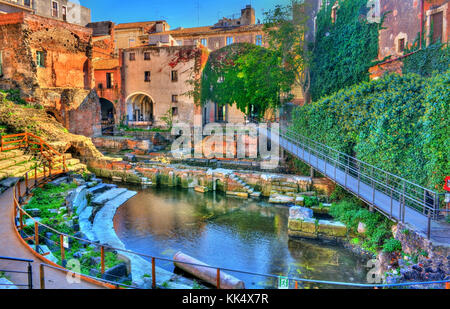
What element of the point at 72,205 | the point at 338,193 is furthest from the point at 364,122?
the point at 72,205

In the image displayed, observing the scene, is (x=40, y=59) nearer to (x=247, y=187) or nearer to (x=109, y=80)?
(x=109, y=80)

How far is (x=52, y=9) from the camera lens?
3978 centimetres

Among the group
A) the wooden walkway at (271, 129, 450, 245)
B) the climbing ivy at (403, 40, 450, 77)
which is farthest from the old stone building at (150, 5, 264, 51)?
the wooden walkway at (271, 129, 450, 245)

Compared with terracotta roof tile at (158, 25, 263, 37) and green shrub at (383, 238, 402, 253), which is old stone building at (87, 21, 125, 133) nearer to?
terracotta roof tile at (158, 25, 263, 37)

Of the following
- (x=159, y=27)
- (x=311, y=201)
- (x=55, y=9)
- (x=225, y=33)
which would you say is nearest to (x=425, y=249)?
(x=311, y=201)

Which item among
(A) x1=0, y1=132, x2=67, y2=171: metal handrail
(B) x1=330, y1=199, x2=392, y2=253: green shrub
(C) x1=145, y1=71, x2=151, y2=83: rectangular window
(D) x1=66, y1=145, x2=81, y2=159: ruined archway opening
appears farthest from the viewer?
(C) x1=145, y1=71, x2=151, y2=83: rectangular window

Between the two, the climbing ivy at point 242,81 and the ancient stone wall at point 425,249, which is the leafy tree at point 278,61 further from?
the ancient stone wall at point 425,249

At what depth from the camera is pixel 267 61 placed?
2386 centimetres

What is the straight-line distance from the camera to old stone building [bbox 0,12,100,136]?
84.6 ft

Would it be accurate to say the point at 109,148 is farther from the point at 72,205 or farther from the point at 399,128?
the point at 399,128

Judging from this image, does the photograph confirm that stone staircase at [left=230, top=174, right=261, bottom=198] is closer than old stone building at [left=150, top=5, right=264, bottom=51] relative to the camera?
Yes

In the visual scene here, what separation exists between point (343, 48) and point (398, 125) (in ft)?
38.2

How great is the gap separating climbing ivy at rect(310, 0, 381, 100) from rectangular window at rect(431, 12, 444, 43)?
13.5 ft

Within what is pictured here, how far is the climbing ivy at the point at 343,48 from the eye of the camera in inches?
756
